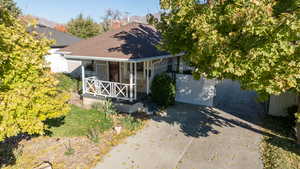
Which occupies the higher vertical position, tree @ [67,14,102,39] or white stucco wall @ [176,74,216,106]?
tree @ [67,14,102,39]

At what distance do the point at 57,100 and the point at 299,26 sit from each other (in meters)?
5.87

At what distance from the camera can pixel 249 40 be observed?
468 cm

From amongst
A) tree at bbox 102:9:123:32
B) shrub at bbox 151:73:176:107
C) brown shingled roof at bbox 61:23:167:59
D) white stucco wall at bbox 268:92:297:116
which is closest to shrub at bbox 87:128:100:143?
brown shingled roof at bbox 61:23:167:59

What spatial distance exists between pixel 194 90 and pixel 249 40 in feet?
25.1

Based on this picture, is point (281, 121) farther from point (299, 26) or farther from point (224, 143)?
point (299, 26)

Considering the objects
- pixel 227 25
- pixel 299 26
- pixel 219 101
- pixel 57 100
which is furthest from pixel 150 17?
pixel 219 101

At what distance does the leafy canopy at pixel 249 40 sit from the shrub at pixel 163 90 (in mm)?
5549

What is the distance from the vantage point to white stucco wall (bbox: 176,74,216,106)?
11789 mm

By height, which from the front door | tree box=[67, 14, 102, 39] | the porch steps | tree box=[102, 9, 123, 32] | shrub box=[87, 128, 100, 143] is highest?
tree box=[102, 9, 123, 32]

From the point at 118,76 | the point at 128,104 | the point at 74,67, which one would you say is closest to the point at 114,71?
the point at 118,76

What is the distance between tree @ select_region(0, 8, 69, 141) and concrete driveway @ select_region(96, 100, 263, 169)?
2462 millimetres

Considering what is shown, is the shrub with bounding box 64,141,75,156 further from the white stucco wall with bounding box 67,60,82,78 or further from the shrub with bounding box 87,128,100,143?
the white stucco wall with bounding box 67,60,82,78

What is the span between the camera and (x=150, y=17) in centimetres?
790

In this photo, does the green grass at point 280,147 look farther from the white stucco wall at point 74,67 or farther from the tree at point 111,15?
the tree at point 111,15
